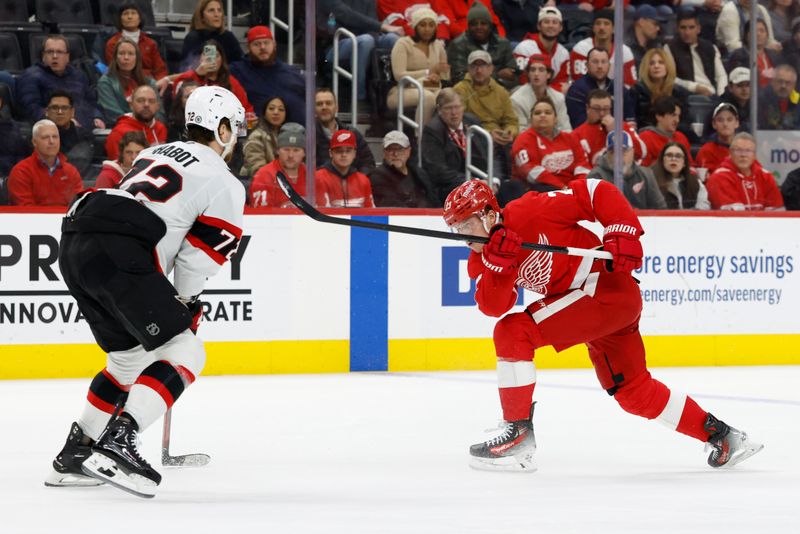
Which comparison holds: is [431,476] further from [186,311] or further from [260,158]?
[260,158]

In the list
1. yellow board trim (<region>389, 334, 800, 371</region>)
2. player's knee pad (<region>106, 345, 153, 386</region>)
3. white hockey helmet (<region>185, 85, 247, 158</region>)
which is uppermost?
white hockey helmet (<region>185, 85, 247, 158</region>)

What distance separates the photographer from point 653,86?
782cm

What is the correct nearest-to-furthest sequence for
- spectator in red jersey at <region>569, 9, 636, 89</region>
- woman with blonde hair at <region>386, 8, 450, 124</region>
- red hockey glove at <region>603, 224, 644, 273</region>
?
red hockey glove at <region>603, 224, 644, 273</region>
woman with blonde hair at <region>386, 8, 450, 124</region>
spectator in red jersey at <region>569, 9, 636, 89</region>

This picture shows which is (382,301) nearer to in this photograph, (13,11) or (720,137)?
(720,137)

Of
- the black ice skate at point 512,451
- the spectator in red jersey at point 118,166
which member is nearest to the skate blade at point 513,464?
the black ice skate at point 512,451

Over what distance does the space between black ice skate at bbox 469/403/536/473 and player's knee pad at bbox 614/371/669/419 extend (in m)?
0.32

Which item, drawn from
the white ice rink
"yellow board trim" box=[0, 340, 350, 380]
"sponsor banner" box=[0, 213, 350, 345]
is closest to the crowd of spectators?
"sponsor banner" box=[0, 213, 350, 345]

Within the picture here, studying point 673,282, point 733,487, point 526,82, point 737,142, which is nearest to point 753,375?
point 673,282

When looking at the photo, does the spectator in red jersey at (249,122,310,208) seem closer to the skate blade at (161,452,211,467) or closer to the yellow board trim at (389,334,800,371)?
the yellow board trim at (389,334,800,371)

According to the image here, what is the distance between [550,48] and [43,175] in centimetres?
323

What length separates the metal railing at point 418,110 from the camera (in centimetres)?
716

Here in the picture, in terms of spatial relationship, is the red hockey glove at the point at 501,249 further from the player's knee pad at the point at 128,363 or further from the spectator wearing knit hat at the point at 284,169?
the spectator wearing knit hat at the point at 284,169

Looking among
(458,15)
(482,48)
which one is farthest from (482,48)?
(458,15)

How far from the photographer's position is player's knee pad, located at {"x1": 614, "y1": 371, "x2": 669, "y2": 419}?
387cm
